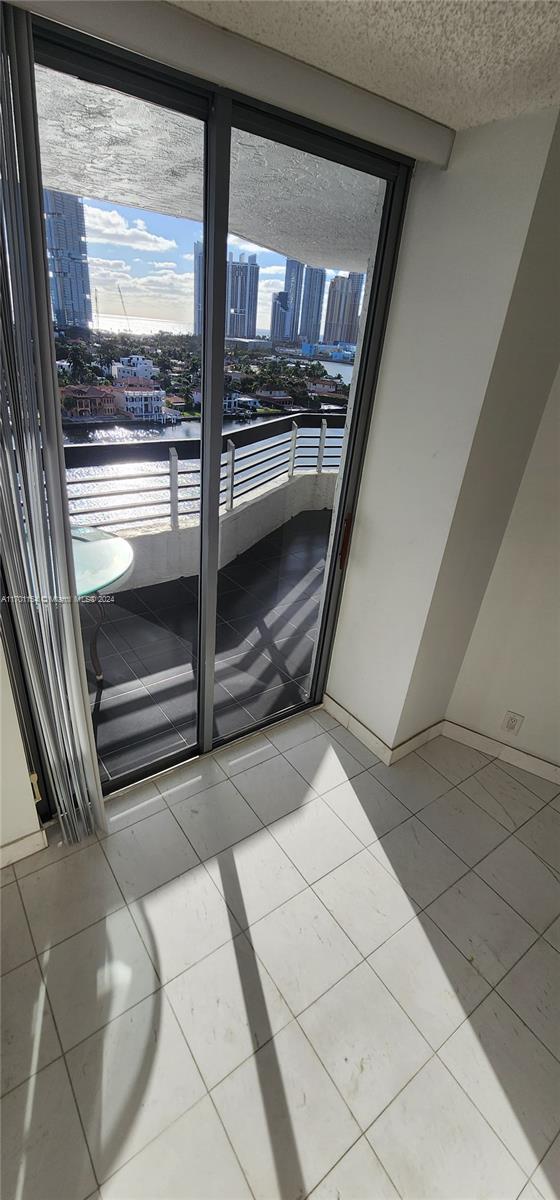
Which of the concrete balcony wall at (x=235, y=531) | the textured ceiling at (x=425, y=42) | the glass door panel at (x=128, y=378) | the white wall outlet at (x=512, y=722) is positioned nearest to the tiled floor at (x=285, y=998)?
the white wall outlet at (x=512, y=722)

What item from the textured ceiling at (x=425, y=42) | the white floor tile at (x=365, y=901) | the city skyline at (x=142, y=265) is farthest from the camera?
the white floor tile at (x=365, y=901)

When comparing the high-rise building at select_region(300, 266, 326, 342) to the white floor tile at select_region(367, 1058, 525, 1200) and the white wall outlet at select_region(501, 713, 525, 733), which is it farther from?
the white floor tile at select_region(367, 1058, 525, 1200)

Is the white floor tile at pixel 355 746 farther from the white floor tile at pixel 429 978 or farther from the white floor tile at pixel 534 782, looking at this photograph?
the white floor tile at pixel 429 978

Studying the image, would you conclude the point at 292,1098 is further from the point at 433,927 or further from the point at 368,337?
the point at 368,337

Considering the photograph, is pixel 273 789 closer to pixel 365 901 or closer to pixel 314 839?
pixel 314 839

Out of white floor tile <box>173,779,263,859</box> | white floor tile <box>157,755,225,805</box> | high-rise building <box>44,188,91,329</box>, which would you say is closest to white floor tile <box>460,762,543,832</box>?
white floor tile <box>173,779,263,859</box>

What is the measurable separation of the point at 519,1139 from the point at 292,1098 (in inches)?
24.8

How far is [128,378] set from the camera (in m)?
1.77

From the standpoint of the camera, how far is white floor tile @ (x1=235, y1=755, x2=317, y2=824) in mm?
2355

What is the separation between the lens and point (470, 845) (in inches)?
89.7

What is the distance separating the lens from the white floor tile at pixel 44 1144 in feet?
4.24

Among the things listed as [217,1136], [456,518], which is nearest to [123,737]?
[217,1136]

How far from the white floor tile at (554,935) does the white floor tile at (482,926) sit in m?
0.05

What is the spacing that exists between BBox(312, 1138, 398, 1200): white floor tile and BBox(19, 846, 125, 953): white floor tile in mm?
977
